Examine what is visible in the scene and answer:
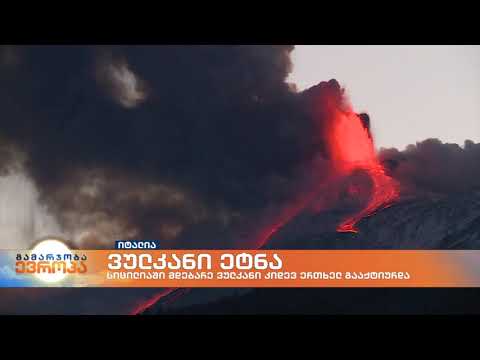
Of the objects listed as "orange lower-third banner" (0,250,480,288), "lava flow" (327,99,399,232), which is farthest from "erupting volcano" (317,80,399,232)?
"orange lower-third banner" (0,250,480,288)

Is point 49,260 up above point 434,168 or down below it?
below

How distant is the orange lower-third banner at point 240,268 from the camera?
6.67 meters

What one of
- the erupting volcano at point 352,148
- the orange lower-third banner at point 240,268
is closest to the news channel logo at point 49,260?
the orange lower-third banner at point 240,268

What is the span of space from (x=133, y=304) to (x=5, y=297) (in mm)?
1065

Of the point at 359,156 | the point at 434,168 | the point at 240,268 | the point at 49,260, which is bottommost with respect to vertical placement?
the point at 240,268

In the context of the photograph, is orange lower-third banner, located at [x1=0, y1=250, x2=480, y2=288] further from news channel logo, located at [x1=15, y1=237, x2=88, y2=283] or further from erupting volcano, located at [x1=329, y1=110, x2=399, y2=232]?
erupting volcano, located at [x1=329, y1=110, x2=399, y2=232]

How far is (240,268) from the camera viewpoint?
670 cm

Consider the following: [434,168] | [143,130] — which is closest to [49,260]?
[143,130]

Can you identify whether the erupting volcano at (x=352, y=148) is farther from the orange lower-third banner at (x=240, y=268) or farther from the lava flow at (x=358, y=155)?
the orange lower-third banner at (x=240, y=268)

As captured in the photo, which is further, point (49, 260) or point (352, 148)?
point (352, 148)

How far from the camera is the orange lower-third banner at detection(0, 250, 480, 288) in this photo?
21.9 feet

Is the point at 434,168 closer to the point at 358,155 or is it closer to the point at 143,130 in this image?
the point at 358,155
